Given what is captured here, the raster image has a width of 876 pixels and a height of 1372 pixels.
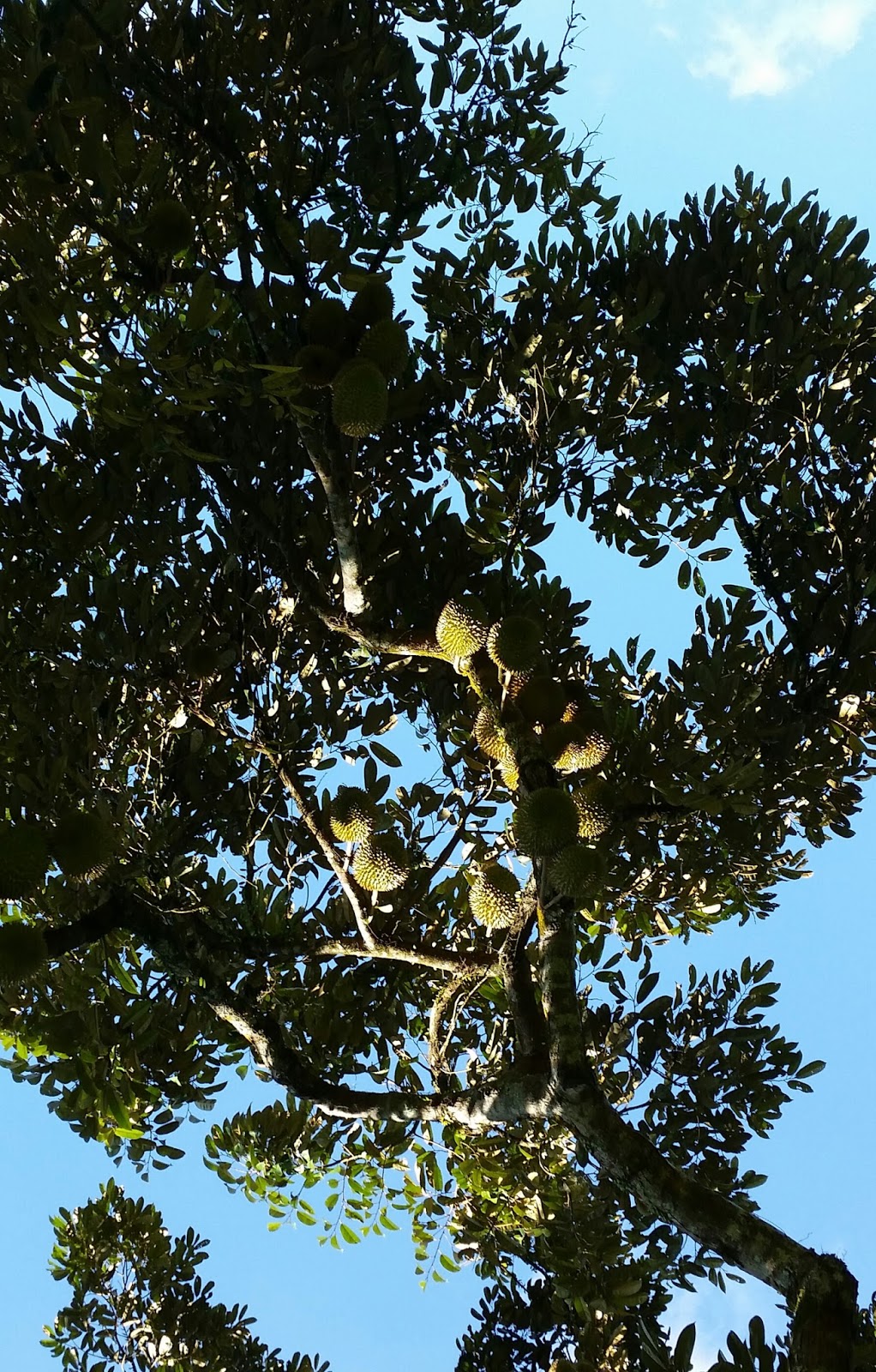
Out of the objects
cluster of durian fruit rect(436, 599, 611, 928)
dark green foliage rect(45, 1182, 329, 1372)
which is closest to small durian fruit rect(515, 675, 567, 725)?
cluster of durian fruit rect(436, 599, 611, 928)

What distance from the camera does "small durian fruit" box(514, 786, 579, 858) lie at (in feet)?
10.7

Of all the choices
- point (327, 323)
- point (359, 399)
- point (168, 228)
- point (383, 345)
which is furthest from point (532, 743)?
point (168, 228)

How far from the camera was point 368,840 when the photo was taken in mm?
3746

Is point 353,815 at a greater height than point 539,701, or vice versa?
point 539,701

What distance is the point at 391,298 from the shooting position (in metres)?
3.59

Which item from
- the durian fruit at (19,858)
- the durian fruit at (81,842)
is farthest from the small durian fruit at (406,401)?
the durian fruit at (19,858)

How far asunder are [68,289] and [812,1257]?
3434mm

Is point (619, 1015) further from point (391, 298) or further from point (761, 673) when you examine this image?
point (391, 298)

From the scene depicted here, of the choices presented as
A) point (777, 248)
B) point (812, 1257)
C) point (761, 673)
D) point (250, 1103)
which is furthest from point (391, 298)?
point (250, 1103)

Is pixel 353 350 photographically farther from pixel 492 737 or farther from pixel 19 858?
pixel 19 858

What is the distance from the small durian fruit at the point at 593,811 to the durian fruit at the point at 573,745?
4.4 inches

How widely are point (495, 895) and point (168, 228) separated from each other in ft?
8.42

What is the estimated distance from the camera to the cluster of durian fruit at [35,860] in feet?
10.6

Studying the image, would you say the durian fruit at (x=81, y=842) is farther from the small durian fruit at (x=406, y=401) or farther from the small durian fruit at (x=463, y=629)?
the small durian fruit at (x=406, y=401)
